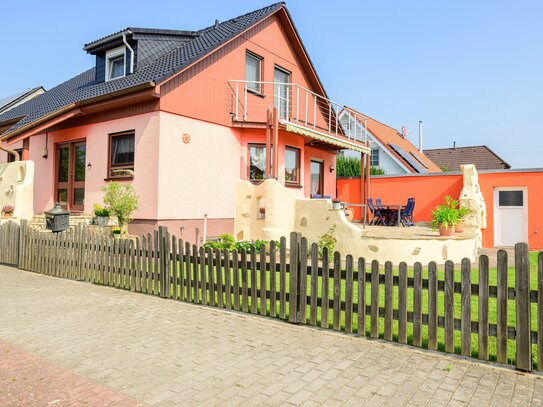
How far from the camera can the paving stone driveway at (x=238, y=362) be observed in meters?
3.64

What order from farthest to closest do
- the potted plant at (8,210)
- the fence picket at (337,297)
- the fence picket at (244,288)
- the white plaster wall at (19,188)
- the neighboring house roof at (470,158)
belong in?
the neighboring house roof at (470,158) → the white plaster wall at (19,188) → the potted plant at (8,210) → the fence picket at (244,288) → the fence picket at (337,297)

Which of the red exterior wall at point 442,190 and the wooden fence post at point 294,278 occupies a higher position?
the red exterior wall at point 442,190

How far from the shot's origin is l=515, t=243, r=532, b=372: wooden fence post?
4.21m

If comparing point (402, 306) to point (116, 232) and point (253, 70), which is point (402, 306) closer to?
point (116, 232)

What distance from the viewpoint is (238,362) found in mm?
4414

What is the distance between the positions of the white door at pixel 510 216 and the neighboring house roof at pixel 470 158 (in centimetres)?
2739

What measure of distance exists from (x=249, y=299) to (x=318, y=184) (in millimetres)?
14131

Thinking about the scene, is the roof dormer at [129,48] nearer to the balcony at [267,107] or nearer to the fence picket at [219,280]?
the balcony at [267,107]

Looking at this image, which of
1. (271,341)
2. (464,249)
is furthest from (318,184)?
(271,341)

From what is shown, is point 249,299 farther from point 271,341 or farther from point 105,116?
point 105,116

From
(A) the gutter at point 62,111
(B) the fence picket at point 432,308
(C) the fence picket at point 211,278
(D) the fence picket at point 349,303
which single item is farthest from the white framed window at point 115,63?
(B) the fence picket at point 432,308

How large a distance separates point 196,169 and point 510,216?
13430 millimetres

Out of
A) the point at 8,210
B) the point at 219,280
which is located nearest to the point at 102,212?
the point at 8,210

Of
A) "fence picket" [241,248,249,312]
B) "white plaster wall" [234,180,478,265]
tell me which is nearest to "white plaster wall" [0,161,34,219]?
"white plaster wall" [234,180,478,265]
